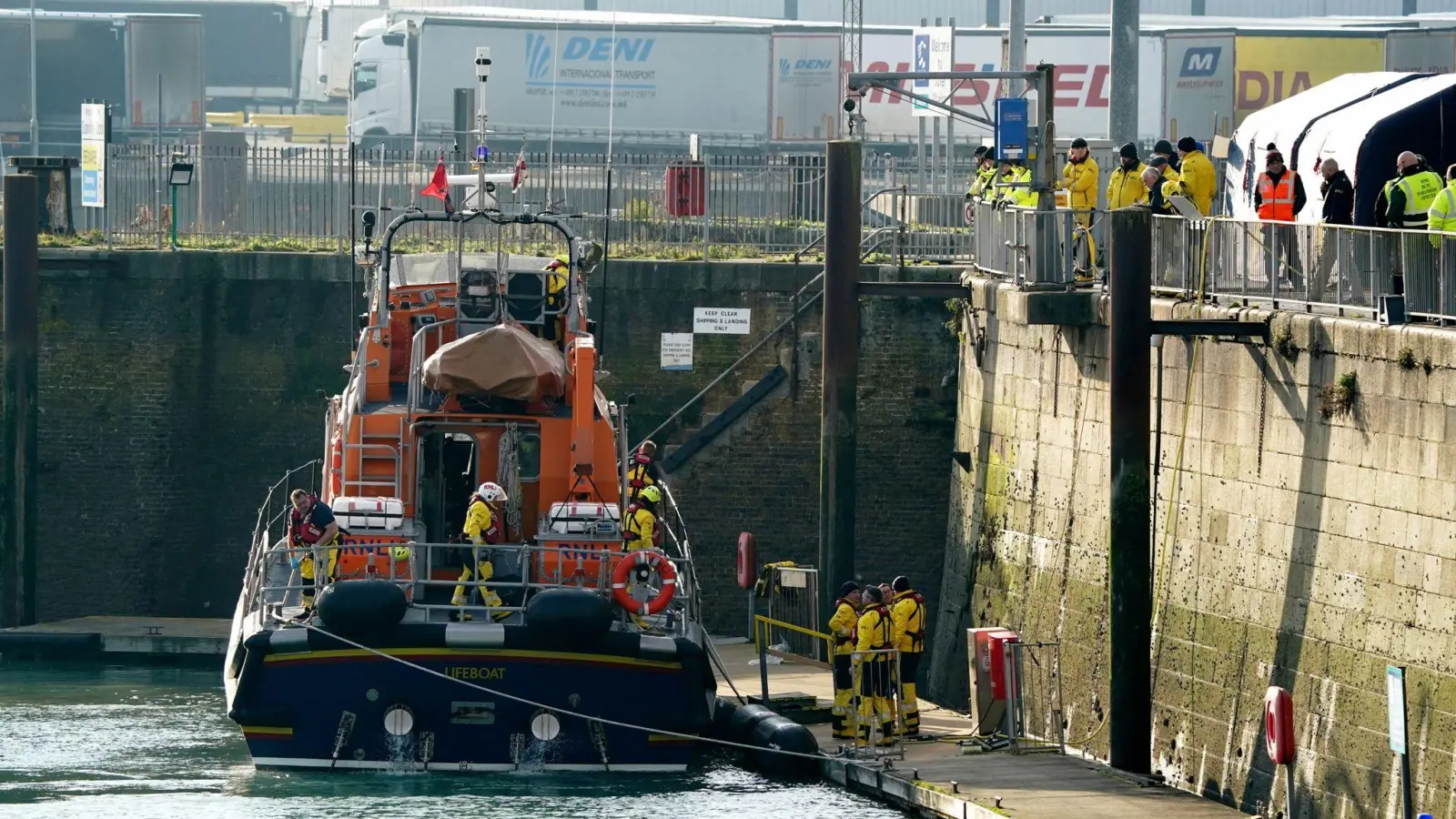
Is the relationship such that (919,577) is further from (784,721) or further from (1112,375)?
(1112,375)

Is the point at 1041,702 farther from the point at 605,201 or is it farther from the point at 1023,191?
the point at 605,201

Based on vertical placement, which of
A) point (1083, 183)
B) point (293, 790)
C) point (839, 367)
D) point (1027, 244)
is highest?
point (1083, 183)

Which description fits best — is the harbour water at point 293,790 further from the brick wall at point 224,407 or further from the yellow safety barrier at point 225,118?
the yellow safety barrier at point 225,118

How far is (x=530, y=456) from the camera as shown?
2153cm

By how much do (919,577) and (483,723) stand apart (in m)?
10.8

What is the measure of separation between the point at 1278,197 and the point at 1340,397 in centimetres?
517

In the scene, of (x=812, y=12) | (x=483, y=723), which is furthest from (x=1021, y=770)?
(x=812, y=12)

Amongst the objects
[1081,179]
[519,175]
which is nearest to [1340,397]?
[1081,179]

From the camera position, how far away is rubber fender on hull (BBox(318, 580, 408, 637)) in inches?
738

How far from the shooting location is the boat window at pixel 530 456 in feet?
70.5

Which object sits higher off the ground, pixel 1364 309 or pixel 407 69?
pixel 407 69

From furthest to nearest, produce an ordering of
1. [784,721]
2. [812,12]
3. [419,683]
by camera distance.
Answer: [812,12] < [784,721] < [419,683]

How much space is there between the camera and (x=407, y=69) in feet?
168

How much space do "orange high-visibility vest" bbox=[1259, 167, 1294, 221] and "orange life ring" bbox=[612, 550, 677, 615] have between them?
6552 mm
